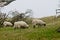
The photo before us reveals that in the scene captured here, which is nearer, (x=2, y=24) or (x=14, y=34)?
(x=14, y=34)

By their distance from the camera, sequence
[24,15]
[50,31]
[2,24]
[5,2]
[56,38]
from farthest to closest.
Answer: [24,15]
[2,24]
[5,2]
[50,31]
[56,38]

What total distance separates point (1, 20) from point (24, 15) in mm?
4228

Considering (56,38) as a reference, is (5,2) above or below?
above

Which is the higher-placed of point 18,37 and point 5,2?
point 5,2

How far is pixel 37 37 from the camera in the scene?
14.6m

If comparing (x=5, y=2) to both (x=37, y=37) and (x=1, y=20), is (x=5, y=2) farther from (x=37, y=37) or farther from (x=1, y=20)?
(x=1, y=20)

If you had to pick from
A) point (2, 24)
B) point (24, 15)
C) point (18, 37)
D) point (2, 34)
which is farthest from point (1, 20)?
point (18, 37)

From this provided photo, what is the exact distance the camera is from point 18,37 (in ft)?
49.2

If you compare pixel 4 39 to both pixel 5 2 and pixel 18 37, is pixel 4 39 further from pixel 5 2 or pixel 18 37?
pixel 5 2

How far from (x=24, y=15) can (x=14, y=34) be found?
412 inches

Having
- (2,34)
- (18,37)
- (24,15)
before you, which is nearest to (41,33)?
(18,37)

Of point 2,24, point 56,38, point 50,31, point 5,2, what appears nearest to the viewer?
point 56,38

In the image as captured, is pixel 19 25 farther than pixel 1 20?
No

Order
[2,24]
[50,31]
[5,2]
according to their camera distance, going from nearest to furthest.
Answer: [50,31] < [5,2] < [2,24]
